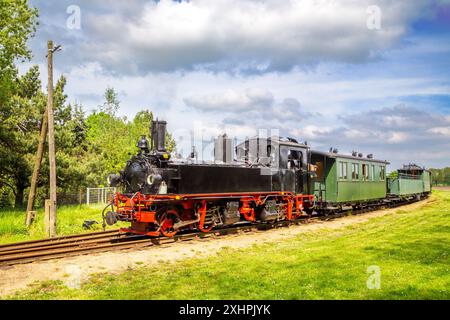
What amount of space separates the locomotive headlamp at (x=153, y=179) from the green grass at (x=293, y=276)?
115 inches

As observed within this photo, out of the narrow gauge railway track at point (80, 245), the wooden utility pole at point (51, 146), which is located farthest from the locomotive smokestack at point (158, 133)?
the wooden utility pole at point (51, 146)

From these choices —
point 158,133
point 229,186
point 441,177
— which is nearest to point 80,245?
point 158,133

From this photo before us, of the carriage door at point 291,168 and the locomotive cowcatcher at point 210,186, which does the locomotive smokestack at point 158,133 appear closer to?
the locomotive cowcatcher at point 210,186

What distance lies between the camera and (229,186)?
46.4ft

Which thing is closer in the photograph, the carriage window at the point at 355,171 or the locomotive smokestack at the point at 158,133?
the locomotive smokestack at the point at 158,133

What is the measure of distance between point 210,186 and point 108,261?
4590mm

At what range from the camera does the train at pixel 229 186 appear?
1251 cm

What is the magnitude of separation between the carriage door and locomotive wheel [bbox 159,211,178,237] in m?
5.26

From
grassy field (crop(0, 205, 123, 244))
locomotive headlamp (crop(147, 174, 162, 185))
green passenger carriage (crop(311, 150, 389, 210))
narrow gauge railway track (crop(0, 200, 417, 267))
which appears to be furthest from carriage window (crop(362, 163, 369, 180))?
grassy field (crop(0, 205, 123, 244))
